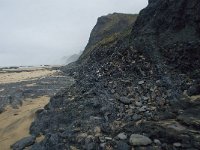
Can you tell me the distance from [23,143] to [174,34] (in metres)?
11.8

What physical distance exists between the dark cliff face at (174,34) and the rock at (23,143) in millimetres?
9068

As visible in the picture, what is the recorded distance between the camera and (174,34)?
818 inches

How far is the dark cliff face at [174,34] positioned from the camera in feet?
61.2

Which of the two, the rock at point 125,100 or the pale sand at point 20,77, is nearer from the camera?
the rock at point 125,100

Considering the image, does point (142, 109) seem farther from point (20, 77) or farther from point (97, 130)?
point (20, 77)

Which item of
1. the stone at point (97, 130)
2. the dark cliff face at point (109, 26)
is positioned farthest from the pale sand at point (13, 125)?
the dark cliff face at point (109, 26)

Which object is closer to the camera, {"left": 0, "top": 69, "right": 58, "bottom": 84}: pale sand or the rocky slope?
the rocky slope

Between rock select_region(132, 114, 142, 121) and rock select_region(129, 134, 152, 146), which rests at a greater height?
rock select_region(132, 114, 142, 121)

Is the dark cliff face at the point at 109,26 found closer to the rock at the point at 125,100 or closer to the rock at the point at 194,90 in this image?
the rock at the point at 125,100

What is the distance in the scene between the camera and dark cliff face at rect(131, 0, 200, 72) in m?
18.7

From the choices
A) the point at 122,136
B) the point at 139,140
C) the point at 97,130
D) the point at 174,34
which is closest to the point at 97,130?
the point at 97,130

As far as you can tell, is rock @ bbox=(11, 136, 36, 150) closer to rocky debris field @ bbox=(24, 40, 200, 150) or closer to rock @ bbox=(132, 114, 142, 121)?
rocky debris field @ bbox=(24, 40, 200, 150)

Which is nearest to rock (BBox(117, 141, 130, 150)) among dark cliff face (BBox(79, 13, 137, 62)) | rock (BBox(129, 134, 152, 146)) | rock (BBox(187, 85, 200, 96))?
rock (BBox(129, 134, 152, 146))

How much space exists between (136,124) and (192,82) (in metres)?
4.31
